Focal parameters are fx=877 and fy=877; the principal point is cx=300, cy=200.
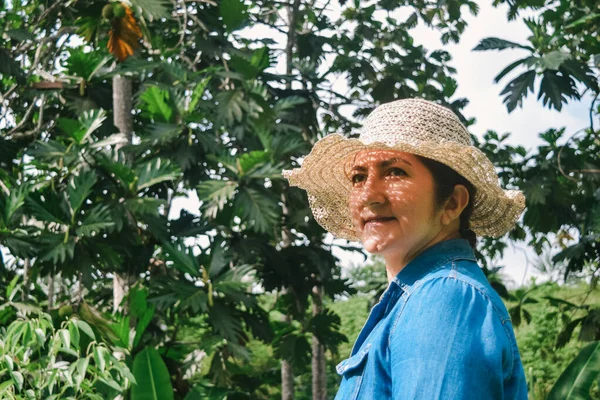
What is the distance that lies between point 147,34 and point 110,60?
400 millimetres

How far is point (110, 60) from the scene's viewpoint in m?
4.15

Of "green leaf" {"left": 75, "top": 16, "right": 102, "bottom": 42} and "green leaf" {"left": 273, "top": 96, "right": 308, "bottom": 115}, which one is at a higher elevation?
"green leaf" {"left": 75, "top": 16, "right": 102, "bottom": 42}

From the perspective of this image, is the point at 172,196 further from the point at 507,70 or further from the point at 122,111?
the point at 507,70

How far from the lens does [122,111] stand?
13.8ft

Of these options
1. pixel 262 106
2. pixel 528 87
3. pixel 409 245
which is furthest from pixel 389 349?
pixel 528 87

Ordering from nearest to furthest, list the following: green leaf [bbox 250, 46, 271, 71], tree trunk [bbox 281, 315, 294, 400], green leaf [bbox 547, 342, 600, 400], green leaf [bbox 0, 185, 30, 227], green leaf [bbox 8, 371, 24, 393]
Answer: green leaf [bbox 8, 371, 24, 393] → green leaf [bbox 0, 185, 30, 227] → green leaf [bbox 547, 342, 600, 400] → green leaf [bbox 250, 46, 271, 71] → tree trunk [bbox 281, 315, 294, 400]

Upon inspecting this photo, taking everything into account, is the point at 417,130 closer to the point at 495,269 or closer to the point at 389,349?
the point at 389,349

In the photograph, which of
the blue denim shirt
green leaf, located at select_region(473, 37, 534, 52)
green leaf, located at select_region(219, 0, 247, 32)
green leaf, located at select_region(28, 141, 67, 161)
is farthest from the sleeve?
green leaf, located at select_region(473, 37, 534, 52)

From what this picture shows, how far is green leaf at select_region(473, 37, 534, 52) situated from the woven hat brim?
2.45 meters

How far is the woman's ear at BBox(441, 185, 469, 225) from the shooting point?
151 centimetres

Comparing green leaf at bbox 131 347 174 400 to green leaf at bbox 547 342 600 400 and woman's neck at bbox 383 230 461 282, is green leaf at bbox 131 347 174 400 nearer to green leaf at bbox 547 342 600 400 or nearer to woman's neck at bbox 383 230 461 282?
green leaf at bbox 547 342 600 400

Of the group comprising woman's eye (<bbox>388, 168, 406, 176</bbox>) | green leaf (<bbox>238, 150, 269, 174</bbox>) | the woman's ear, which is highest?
green leaf (<bbox>238, 150, 269, 174</bbox>)

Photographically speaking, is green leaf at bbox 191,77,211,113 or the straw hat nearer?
the straw hat

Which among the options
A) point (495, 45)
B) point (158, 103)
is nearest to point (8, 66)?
point (158, 103)
